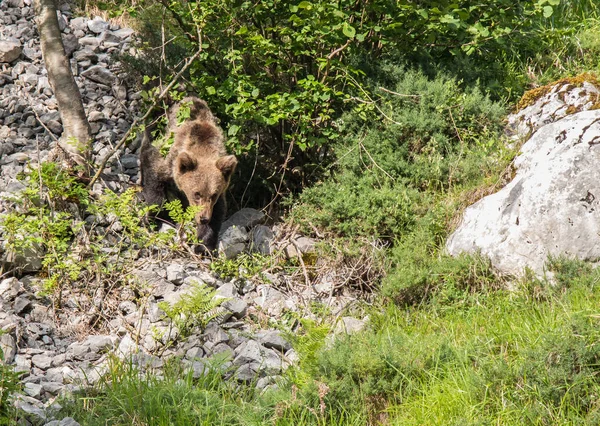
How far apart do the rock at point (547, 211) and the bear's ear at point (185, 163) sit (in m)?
2.84

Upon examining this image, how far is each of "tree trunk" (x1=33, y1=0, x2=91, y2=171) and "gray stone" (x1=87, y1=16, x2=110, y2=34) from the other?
235cm

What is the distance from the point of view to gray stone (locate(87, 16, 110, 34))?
34.5 ft

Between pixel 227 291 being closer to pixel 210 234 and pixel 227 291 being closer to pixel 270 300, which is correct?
pixel 270 300

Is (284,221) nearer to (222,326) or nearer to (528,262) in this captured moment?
(222,326)

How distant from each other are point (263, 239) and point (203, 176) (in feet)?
3.20

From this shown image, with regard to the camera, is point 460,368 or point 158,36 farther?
point 158,36

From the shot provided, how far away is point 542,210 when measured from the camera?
661 cm

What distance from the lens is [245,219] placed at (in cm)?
840

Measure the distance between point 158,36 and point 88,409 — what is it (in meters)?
5.72

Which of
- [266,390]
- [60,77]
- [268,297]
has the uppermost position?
[60,77]

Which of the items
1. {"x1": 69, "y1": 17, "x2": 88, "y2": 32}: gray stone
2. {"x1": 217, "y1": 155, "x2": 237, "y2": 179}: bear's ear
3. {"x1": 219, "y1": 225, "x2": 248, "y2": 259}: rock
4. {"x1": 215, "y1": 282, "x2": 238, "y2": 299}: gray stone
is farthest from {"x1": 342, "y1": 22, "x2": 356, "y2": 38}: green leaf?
{"x1": 69, "y1": 17, "x2": 88, "y2": 32}: gray stone

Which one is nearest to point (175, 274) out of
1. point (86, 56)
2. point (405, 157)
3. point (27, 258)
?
point (27, 258)

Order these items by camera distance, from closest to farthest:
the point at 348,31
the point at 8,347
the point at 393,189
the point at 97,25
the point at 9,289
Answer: the point at 8,347, the point at 9,289, the point at 348,31, the point at 393,189, the point at 97,25

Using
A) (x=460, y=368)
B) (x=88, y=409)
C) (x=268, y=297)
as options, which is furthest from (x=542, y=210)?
(x=88, y=409)
